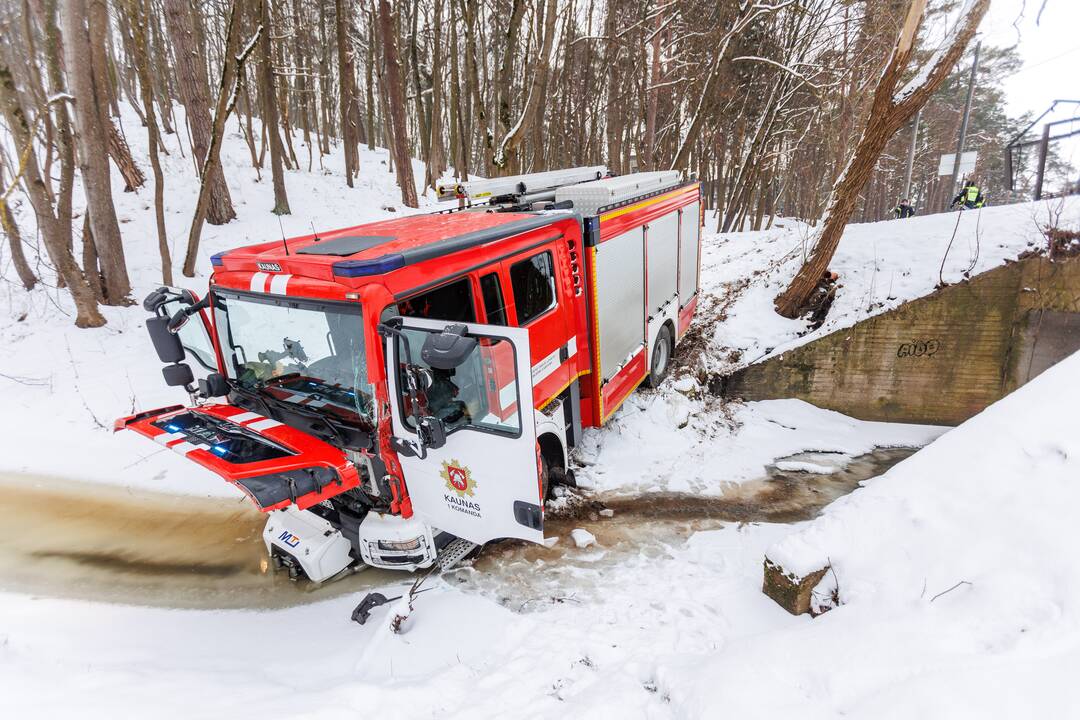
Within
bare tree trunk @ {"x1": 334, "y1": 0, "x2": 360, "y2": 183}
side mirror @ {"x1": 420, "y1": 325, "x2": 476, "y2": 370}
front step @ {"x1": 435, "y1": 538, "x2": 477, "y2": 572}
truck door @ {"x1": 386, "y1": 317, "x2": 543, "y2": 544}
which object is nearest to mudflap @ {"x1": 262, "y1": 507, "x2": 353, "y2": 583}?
front step @ {"x1": 435, "y1": 538, "x2": 477, "y2": 572}

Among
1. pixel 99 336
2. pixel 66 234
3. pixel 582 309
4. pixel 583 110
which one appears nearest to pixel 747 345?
pixel 582 309

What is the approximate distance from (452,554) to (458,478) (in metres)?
0.98

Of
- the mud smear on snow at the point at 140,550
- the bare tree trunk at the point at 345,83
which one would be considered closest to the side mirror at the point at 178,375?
the mud smear on snow at the point at 140,550

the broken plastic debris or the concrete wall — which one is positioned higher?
the concrete wall

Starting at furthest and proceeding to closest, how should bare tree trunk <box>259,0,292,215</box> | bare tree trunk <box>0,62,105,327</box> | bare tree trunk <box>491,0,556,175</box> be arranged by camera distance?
bare tree trunk <box>259,0,292,215</box>
bare tree trunk <box>491,0,556,175</box>
bare tree trunk <box>0,62,105,327</box>

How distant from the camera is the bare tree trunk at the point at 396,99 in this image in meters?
13.8

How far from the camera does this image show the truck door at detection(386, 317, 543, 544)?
3201 millimetres

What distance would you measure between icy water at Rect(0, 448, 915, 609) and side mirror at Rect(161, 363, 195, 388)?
5.21 feet

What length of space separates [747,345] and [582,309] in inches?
154

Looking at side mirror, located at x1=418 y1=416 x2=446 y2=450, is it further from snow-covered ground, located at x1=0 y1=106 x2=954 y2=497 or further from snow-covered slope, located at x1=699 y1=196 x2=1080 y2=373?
snow-covered slope, located at x1=699 y1=196 x2=1080 y2=373

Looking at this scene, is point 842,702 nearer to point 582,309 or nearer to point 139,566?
point 582,309

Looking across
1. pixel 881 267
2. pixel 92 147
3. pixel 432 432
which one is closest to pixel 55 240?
pixel 92 147

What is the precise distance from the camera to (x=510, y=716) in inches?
113

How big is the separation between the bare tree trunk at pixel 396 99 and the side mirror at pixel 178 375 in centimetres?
1274
